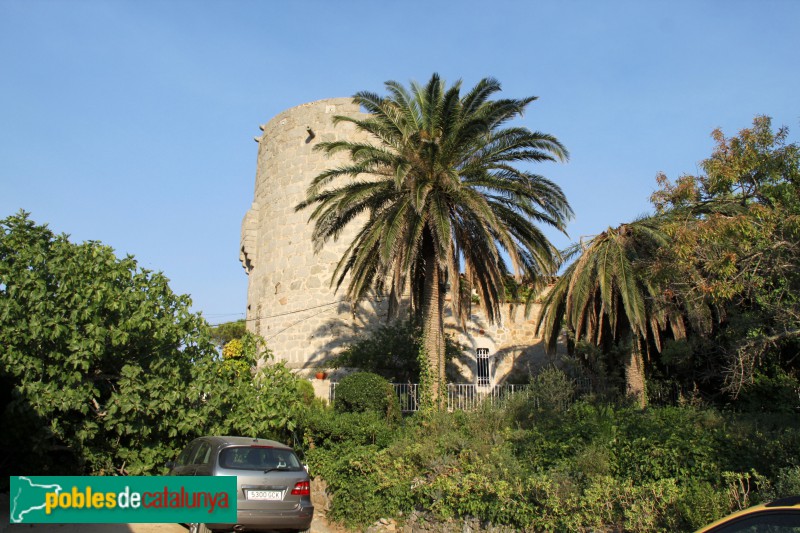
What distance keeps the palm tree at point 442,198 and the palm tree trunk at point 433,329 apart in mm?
25

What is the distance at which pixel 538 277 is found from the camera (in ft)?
56.6

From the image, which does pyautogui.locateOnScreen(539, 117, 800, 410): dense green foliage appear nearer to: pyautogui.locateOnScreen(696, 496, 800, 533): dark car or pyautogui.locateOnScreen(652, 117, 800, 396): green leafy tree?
pyautogui.locateOnScreen(652, 117, 800, 396): green leafy tree

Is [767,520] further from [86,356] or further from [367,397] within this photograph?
[367,397]

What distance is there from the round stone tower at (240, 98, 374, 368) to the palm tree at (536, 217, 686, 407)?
7.79 m

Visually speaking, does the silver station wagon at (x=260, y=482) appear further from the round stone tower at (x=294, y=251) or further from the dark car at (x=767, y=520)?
the round stone tower at (x=294, y=251)

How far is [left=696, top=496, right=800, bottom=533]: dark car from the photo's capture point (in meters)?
4.07

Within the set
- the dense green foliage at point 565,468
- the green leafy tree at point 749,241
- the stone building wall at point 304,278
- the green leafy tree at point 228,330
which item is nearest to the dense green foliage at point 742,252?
the green leafy tree at point 749,241

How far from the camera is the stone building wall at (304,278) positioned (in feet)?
73.6

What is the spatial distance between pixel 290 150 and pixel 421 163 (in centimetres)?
1019

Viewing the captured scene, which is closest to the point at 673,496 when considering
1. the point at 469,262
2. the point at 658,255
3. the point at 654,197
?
the point at 658,255

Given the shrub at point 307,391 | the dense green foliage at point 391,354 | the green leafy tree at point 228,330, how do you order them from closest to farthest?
the shrub at point 307,391 → the dense green foliage at point 391,354 → the green leafy tree at point 228,330

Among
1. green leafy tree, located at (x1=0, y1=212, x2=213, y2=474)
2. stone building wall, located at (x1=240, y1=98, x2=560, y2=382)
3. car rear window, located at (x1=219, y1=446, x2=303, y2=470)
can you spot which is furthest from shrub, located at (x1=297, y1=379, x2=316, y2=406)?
car rear window, located at (x1=219, y1=446, x2=303, y2=470)

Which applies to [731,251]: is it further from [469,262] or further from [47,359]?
[47,359]

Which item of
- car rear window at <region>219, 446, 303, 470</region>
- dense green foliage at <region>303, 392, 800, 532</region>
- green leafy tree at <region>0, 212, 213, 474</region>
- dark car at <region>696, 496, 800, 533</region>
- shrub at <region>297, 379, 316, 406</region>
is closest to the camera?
dark car at <region>696, 496, 800, 533</region>
